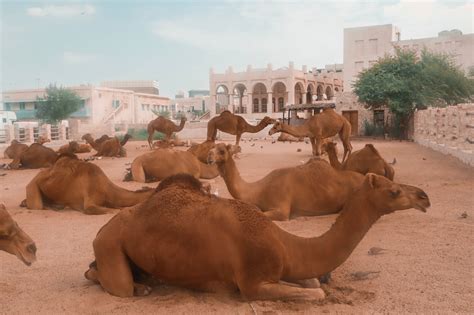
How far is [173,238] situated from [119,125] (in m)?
49.6

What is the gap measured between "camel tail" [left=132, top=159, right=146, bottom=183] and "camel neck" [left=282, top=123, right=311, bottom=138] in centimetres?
530

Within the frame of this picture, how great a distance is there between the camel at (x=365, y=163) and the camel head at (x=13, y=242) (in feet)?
20.2

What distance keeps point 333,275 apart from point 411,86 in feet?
105

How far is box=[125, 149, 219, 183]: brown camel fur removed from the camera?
1194 cm

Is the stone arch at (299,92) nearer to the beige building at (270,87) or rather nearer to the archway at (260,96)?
the beige building at (270,87)

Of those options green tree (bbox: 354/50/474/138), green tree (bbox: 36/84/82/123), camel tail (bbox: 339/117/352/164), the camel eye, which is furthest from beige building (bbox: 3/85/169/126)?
the camel eye

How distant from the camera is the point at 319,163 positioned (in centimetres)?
788

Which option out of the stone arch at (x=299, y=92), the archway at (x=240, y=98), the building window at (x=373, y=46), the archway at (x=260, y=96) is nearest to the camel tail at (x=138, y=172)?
the stone arch at (x=299, y=92)

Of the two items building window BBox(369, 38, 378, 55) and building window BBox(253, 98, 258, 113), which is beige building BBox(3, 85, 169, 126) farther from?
building window BBox(369, 38, 378, 55)

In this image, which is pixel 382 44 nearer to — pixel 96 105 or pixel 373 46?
pixel 373 46

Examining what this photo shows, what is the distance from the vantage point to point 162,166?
12.0 meters

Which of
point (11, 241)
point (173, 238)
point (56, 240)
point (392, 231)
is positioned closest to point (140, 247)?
point (173, 238)

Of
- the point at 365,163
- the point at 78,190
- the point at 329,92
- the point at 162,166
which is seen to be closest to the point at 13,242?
the point at 78,190

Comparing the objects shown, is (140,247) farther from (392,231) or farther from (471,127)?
(471,127)
